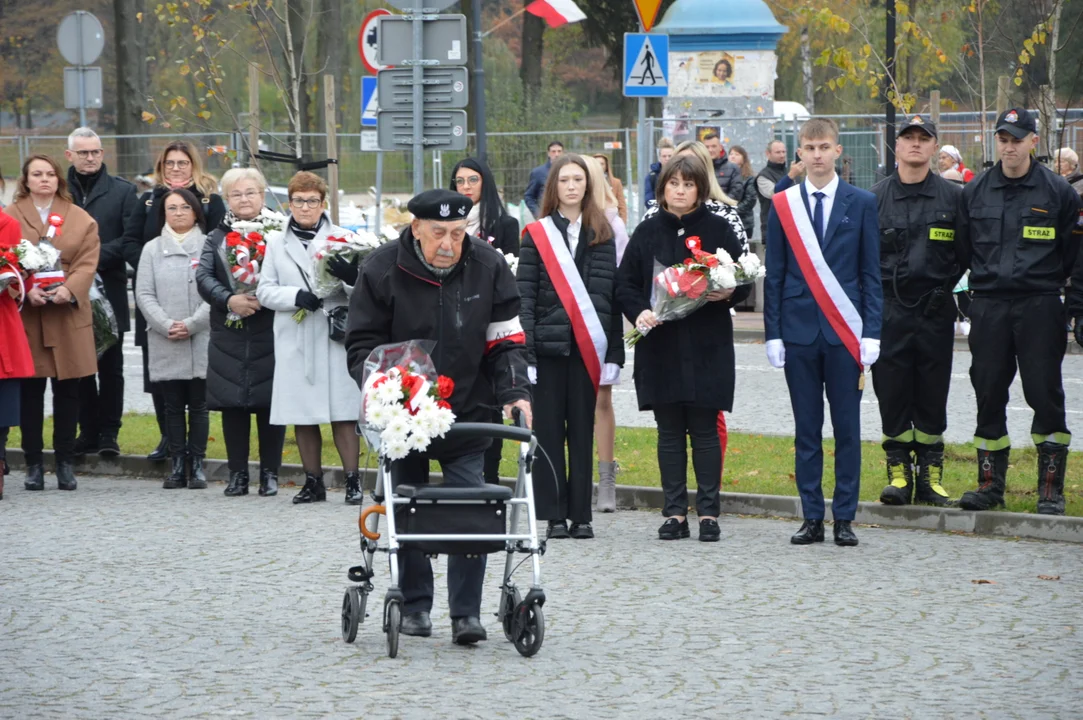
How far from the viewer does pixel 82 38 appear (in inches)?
914

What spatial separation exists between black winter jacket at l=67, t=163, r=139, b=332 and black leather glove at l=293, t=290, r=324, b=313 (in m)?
2.47

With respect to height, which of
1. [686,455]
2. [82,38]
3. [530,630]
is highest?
[82,38]

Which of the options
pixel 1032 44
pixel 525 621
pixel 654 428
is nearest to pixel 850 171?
pixel 1032 44

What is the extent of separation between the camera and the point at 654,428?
14.2m

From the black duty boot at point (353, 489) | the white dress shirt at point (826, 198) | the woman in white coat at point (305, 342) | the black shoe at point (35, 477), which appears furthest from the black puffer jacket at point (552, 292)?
the black shoe at point (35, 477)

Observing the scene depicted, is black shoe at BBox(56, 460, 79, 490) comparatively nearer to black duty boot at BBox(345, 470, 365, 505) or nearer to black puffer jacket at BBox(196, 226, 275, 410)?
black puffer jacket at BBox(196, 226, 275, 410)

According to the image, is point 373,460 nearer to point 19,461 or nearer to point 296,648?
point 19,461

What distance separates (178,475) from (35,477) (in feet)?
3.26

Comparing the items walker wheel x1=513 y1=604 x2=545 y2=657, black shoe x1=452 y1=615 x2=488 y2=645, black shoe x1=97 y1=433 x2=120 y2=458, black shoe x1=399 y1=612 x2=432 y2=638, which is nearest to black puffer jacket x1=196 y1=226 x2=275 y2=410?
black shoe x1=97 y1=433 x2=120 y2=458

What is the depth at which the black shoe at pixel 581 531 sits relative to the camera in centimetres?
1010

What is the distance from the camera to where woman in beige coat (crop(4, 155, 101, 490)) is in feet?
40.3

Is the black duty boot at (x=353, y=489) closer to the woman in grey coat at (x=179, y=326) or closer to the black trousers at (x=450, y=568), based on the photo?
the woman in grey coat at (x=179, y=326)

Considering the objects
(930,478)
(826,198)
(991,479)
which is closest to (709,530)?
(930,478)

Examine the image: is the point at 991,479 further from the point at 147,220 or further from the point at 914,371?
the point at 147,220
